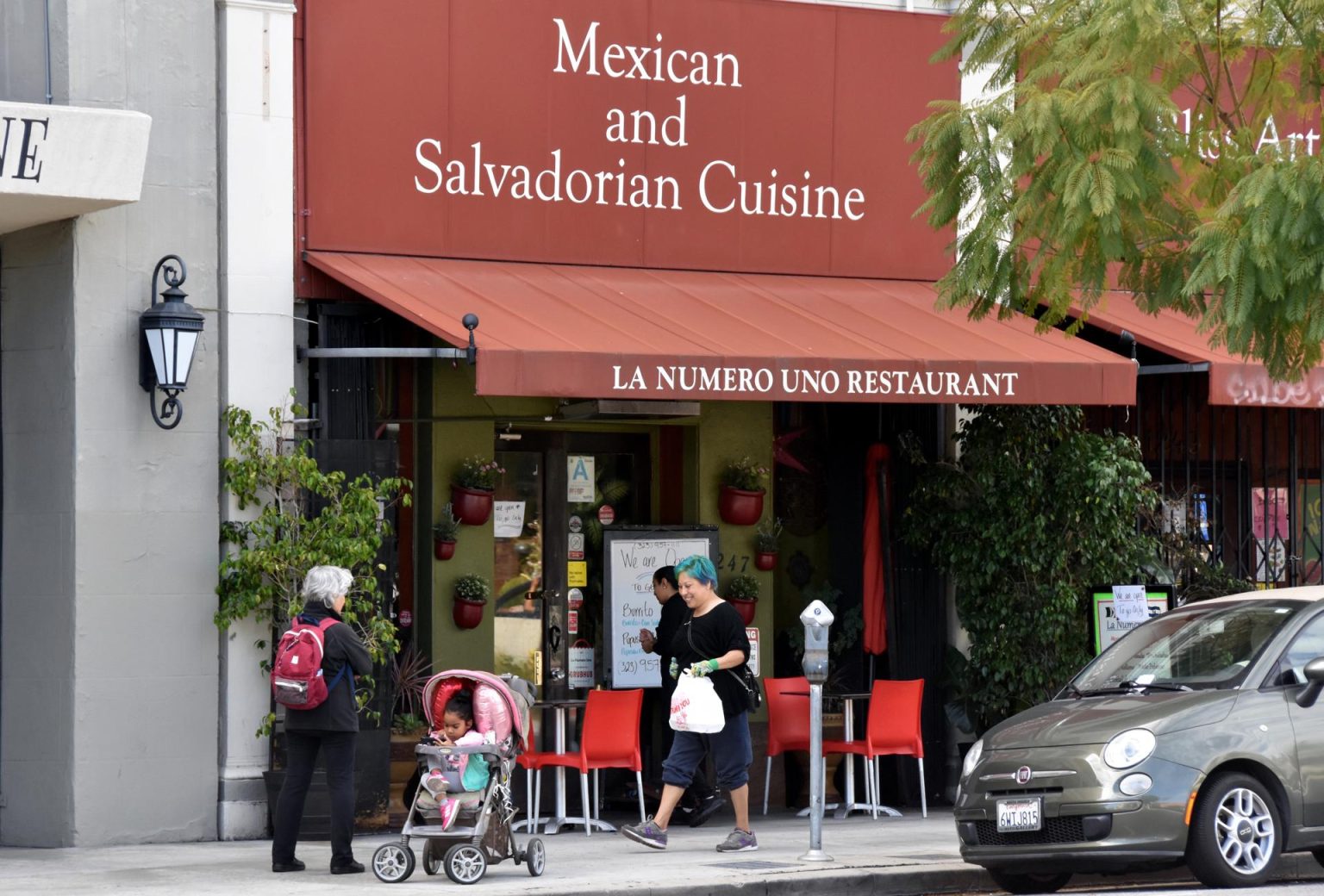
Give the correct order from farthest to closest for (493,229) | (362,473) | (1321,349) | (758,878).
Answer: (493,229) → (362,473) → (1321,349) → (758,878)

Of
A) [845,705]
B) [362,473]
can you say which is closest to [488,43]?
[362,473]

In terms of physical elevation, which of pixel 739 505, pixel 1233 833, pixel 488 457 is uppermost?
pixel 488 457

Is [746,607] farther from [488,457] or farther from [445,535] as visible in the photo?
[445,535]

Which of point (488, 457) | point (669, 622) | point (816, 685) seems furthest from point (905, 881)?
point (488, 457)

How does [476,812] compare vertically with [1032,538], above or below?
below

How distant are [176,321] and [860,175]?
17.6ft

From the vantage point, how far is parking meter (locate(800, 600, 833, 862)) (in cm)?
1098

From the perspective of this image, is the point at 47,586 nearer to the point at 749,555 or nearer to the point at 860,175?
the point at 749,555

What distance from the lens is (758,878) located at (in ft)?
34.2

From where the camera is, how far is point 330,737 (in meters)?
10.7

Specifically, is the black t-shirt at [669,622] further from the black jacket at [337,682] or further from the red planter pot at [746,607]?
the black jacket at [337,682]

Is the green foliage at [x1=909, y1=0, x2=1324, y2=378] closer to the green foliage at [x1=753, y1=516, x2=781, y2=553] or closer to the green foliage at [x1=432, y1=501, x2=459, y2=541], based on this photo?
the green foliage at [x1=753, y1=516, x2=781, y2=553]

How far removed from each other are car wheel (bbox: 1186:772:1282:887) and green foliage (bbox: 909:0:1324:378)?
8.59 feet

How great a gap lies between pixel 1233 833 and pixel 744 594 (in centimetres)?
535
